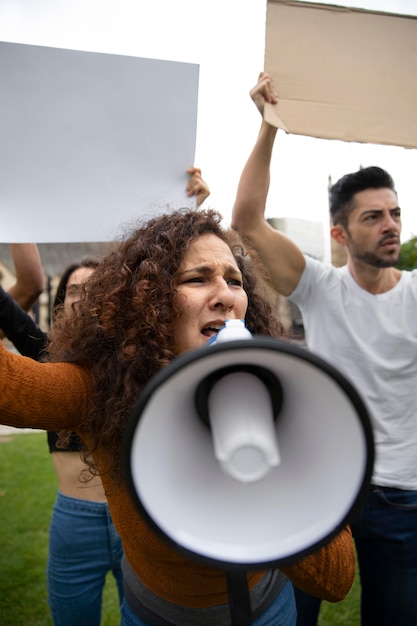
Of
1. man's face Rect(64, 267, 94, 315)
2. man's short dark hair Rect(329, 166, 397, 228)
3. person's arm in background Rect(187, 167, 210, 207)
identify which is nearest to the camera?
person's arm in background Rect(187, 167, 210, 207)

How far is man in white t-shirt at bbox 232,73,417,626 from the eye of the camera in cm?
188

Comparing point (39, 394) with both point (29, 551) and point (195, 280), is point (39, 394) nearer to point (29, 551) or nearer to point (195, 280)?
point (195, 280)

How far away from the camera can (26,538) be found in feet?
14.1

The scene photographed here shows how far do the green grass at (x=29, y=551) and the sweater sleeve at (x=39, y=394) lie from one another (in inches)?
98.2

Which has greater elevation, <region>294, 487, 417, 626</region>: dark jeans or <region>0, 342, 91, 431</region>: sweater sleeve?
<region>0, 342, 91, 431</region>: sweater sleeve

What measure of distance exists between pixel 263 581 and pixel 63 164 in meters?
1.42

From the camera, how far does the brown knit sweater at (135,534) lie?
40.6 inches

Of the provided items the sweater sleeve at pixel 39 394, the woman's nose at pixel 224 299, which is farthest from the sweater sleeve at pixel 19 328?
the woman's nose at pixel 224 299

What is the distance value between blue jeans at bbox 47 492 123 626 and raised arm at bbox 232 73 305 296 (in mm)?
1181

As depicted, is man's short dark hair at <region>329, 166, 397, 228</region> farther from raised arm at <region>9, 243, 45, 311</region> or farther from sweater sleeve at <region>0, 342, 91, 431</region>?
sweater sleeve at <region>0, 342, 91, 431</region>

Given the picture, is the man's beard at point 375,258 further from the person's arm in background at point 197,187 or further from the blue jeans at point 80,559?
the blue jeans at point 80,559

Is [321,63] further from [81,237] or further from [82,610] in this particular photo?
[82,610]

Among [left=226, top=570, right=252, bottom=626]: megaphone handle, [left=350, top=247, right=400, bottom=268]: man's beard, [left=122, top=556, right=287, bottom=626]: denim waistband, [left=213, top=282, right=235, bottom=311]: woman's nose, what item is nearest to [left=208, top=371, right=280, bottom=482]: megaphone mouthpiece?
→ [left=226, top=570, right=252, bottom=626]: megaphone handle

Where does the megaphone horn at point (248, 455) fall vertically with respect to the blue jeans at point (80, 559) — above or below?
above
